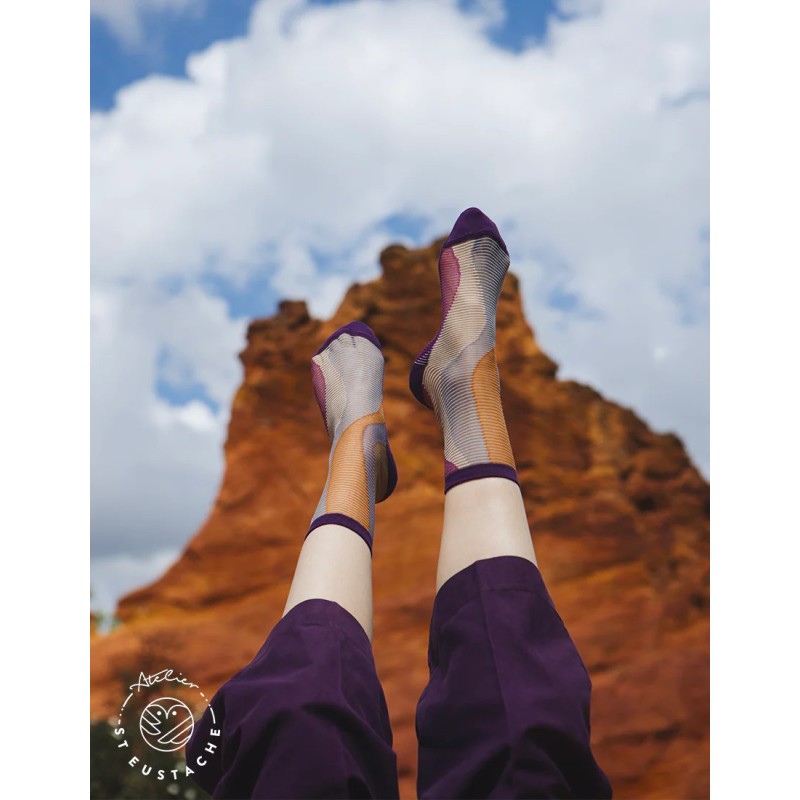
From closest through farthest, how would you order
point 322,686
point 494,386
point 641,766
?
point 322,686 < point 494,386 < point 641,766

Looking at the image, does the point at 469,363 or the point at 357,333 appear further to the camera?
the point at 357,333

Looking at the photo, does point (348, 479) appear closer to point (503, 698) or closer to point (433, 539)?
point (503, 698)

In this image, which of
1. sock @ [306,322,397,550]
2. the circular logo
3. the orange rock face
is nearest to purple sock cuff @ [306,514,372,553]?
sock @ [306,322,397,550]

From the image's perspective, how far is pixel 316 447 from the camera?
3.31 m

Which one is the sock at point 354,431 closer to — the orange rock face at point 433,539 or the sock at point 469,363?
the sock at point 469,363

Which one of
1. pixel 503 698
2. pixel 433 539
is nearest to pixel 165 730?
pixel 503 698

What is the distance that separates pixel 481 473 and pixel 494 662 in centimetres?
28

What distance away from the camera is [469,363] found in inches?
47.9

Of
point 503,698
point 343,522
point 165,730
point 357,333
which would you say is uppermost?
point 357,333

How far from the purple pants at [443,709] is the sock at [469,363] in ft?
0.66

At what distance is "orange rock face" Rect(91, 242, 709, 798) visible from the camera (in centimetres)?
277
